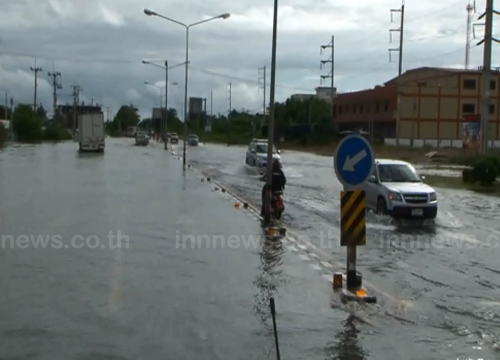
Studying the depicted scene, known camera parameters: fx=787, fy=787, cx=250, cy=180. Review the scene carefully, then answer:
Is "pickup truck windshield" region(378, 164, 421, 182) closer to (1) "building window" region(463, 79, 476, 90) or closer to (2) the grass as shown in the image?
(2) the grass

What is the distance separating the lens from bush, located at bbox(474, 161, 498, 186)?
36031 millimetres

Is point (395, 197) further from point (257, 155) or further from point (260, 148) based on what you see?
point (260, 148)

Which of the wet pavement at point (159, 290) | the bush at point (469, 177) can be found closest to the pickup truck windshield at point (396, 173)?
the wet pavement at point (159, 290)

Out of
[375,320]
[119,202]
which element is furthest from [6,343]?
[119,202]

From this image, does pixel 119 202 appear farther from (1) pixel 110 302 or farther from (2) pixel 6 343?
(2) pixel 6 343

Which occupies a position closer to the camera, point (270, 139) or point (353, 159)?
point (353, 159)

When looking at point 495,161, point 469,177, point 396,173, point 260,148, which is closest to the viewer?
point 396,173

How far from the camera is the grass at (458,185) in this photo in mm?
33947

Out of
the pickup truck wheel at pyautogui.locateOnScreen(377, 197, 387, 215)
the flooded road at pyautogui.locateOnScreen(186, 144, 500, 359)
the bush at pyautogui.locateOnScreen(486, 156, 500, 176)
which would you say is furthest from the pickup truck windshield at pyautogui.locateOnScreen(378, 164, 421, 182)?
the bush at pyautogui.locateOnScreen(486, 156, 500, 176)

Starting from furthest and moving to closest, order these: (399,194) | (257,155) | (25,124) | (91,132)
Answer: (25,124), (91,132), (257,155), (399,194)

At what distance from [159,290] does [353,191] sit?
3.19 meters

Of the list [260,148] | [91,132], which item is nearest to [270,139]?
[260,148]

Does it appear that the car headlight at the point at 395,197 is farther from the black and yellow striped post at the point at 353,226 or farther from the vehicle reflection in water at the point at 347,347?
the vehicle reflection in water at the point at 347,347

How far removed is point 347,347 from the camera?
8.45 metres
